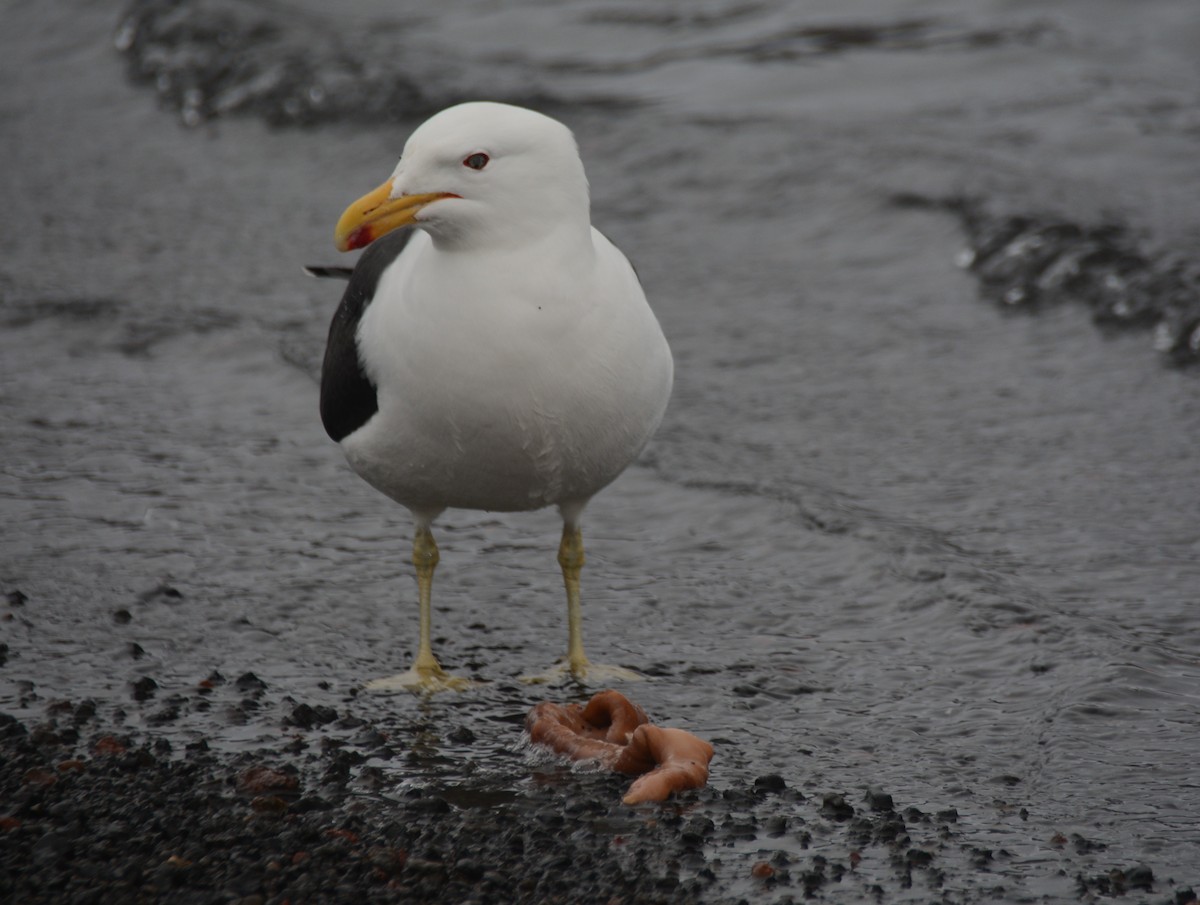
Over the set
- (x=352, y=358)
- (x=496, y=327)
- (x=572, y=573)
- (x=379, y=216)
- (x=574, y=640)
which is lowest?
(x=574, y=640)

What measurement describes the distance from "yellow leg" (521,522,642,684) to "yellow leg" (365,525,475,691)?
27cm

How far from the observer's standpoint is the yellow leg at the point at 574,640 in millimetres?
5223

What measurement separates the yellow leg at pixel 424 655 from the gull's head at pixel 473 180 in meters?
1.41

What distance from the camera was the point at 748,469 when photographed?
6949 mm

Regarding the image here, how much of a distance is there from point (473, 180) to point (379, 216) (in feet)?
0.91

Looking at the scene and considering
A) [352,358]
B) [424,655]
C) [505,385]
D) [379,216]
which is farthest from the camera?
[424,655]

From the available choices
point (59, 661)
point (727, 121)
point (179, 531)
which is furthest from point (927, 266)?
point (59, 661)

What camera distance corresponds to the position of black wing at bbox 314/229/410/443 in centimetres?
491

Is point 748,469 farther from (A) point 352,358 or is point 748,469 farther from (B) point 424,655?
(A) point 352,358

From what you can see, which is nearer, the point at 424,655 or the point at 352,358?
the point at 352,358

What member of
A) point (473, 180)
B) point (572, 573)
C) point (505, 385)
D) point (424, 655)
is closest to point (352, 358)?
point (505, 385)

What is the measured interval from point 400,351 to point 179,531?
1965mm

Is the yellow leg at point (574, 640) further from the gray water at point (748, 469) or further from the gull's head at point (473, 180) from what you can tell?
the gull's head at point (473, 180)

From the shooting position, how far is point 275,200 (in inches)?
440
